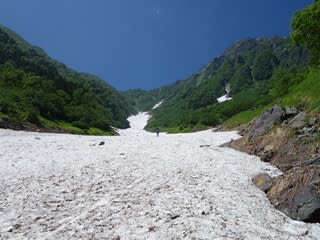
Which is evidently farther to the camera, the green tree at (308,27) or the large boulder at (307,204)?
the green tree at (308,27)

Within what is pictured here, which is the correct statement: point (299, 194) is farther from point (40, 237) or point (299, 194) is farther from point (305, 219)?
point (40, 237)

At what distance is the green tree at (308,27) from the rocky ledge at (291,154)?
14884 millimetres

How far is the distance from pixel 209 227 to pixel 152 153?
20.5 metres

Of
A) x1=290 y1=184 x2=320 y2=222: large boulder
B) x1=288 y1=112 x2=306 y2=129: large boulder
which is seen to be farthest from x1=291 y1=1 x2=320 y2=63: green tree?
x1=290 y1=184 x2=320 y2=222: large boulder

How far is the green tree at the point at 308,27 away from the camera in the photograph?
1759 inches

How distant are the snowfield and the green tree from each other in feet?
88.3

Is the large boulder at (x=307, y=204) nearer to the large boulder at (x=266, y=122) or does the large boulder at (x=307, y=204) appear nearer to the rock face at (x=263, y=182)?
the rock face at (x=263, y=182)

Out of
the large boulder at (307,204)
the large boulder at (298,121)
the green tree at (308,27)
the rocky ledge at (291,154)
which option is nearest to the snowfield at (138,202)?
the large boulder at (307,204)

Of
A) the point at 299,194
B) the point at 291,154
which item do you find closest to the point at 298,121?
the point at 291,154

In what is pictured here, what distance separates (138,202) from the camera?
1662cm

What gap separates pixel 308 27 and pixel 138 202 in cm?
4001

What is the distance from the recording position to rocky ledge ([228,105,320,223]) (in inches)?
606

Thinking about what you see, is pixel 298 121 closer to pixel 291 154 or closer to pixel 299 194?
pixel 291 154

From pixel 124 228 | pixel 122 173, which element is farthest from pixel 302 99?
pixel 124 228
